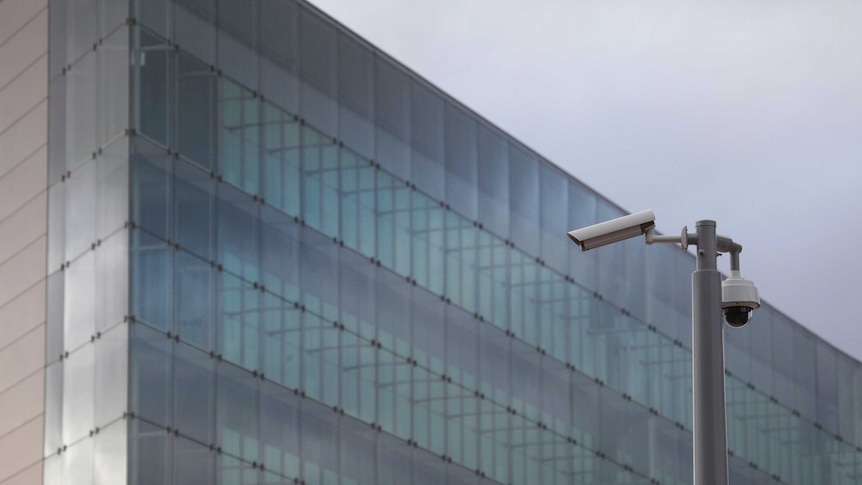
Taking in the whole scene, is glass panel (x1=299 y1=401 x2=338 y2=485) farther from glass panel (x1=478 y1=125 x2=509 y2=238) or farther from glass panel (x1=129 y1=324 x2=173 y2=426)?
glass panel (x1=478 y1=125 x2=509 y2=238)

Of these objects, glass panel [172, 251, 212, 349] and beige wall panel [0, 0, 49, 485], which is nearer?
glass panel [172, 251, 212, 349]

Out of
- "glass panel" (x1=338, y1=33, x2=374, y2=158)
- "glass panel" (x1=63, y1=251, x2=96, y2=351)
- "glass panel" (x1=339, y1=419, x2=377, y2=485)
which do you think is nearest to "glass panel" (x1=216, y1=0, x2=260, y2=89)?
"glass panel" (x1=338, y1=33, x2=374, y2=158)

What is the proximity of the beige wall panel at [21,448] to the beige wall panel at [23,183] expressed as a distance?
14.9 feet

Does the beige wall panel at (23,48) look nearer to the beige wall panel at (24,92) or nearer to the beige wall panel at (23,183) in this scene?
the beige wall panel at (24,92)

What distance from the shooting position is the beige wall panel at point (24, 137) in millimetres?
35438

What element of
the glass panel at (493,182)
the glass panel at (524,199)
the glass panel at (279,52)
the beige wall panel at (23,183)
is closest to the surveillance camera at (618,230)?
the beige wall panel at (23,183)

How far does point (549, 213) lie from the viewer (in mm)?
46969

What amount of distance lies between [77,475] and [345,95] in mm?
11220

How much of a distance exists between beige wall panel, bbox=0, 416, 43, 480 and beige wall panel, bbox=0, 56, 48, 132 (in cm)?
640

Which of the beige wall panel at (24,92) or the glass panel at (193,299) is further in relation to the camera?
the beige wall panel at (24,92)

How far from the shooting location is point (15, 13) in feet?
120

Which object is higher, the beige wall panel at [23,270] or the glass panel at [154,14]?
the glass panel at [154,14]

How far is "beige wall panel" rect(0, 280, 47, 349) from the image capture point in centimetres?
3453

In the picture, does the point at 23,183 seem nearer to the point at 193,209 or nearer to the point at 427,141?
the point at 193,209
